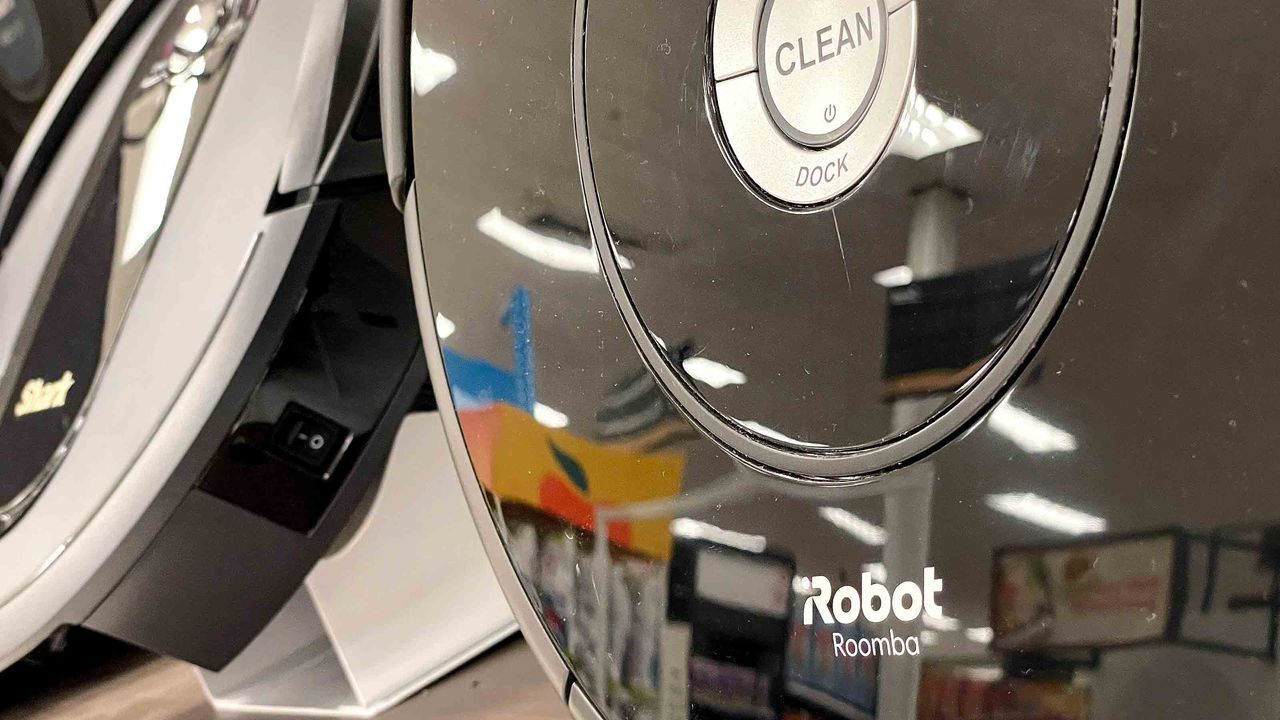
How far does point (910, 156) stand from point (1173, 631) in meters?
0.12

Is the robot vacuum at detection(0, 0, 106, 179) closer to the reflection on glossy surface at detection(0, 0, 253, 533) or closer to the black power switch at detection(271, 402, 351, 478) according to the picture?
the reflection on glossy surface at detection(0, 0, 253, 533)

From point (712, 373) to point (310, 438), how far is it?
34 centimetres

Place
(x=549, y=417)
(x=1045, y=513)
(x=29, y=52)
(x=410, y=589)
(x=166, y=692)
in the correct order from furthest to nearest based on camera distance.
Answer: (x=29, y=52) < (x=166, y=692) < (x=410, y=589) < (x=549, y=417) < (x=1045, y=513)

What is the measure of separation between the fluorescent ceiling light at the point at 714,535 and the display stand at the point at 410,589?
1.10 ft

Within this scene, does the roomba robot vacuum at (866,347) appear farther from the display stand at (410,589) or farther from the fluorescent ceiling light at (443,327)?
the display stand at (410,589)

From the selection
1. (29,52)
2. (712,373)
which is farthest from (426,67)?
(29,52)

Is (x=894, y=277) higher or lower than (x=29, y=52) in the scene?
lower

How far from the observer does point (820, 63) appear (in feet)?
1.01

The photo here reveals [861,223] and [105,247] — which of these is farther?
[105,247]

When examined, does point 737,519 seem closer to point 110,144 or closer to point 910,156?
point 910,156

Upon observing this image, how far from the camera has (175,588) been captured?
0.62 m

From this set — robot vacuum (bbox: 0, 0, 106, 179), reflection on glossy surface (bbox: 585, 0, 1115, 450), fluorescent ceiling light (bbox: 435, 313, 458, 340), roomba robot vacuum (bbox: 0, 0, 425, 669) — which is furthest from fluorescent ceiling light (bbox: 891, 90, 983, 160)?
robot vacuum (bbox: 0, 0, 106, 179)

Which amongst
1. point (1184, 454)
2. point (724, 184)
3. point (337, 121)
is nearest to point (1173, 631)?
point (1184, 454)

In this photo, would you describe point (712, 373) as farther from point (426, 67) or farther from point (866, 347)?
point (426, 67)
